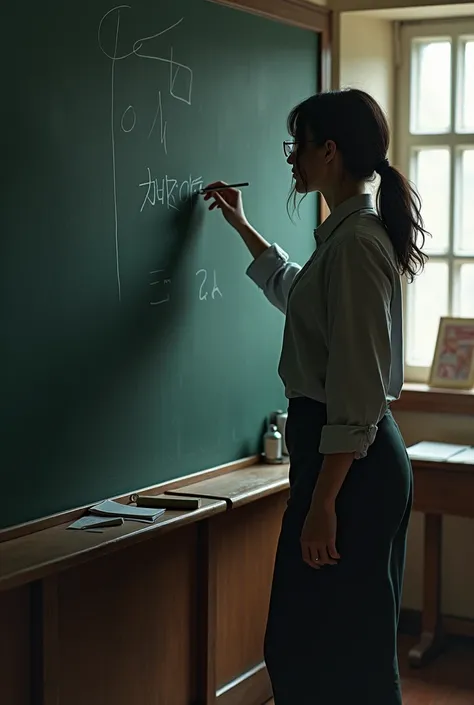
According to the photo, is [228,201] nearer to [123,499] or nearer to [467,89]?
[123,499]

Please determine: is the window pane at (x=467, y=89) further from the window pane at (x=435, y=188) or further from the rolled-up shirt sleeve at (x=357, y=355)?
the rolled-up shirt sleeve at (x=357, y=355)

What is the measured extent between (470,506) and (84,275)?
157 centimetres

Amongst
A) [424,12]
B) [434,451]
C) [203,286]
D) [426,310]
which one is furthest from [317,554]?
[424,12]

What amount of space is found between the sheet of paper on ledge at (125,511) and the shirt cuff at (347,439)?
1.77 feet

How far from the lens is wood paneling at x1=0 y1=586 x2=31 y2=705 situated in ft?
7.14

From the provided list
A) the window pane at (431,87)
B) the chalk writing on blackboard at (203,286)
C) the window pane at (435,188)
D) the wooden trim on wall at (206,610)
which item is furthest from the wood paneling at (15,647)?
the window pane at (431,87)

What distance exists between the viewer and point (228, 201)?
9.45 feet

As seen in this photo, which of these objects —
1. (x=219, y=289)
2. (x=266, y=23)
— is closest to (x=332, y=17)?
(x=266, y=23)

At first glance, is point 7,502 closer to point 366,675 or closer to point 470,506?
point 366,675

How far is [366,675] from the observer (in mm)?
2168

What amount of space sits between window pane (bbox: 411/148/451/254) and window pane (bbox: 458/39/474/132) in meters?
0.12

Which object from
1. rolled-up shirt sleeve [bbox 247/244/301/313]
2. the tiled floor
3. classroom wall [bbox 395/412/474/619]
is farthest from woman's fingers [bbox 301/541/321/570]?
classroom wall [bbox 395/412/474/619]

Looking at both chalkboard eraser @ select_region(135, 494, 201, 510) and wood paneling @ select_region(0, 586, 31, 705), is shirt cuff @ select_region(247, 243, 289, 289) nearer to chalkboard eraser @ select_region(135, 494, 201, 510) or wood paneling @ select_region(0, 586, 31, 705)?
chalkboard eraser @ select_region(135, 494, 201, 510)

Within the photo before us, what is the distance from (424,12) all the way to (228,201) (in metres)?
1.18
